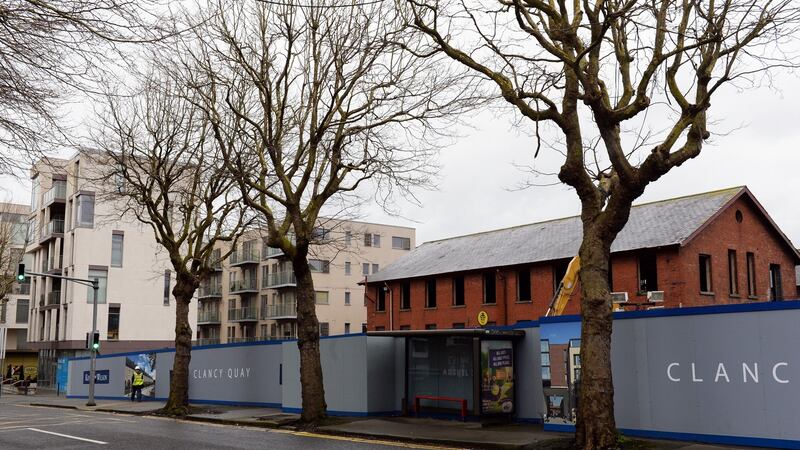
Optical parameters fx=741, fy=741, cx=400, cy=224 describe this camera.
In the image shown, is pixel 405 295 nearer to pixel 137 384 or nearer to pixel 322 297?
pixel 137 384

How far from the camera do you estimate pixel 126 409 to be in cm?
2836

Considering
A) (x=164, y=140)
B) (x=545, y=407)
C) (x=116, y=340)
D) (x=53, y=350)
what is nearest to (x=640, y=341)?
(x=545, y=407)

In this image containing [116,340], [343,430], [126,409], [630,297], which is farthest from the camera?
[116,340]

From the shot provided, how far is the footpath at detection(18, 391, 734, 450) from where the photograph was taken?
46.8 ft

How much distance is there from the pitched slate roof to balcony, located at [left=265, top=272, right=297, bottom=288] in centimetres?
1947

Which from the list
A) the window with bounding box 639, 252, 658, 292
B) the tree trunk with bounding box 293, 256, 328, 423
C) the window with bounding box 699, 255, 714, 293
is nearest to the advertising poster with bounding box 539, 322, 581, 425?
the tree trunk with bounding box 293, 256, 328, 423

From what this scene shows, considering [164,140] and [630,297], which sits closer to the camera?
[164,140]

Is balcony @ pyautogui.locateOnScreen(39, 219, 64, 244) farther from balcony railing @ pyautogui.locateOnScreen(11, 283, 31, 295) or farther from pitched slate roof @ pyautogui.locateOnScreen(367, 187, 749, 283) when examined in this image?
pitched slate roof @ pyautogui.locateOnScreen(367, 187, 749, 283)

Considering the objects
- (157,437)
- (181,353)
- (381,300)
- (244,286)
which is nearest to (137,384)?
(181,353)

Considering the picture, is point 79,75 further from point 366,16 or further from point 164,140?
point 164,140

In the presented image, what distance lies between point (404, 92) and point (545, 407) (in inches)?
341

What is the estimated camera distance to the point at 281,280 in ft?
222

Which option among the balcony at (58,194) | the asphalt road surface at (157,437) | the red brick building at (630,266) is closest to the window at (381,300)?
the red brick building at (630,266)

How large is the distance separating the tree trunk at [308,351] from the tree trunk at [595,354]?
326 inches
